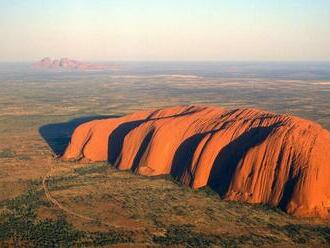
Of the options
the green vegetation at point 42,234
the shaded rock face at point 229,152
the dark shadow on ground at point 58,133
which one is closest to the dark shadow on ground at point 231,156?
the shaded rock face at point 229,152

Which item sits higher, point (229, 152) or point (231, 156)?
point (229, 152)

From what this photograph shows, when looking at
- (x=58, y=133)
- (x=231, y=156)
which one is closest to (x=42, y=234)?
(x=231, y=156)

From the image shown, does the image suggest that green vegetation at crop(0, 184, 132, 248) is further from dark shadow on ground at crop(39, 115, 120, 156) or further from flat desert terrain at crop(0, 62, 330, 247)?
dark shadow on ground at crop(39, 115, 120, 156)

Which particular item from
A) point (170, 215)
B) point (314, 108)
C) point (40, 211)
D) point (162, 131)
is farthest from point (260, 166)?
point (314, 108)

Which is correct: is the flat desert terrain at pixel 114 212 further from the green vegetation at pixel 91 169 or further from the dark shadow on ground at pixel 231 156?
the dark shadow on ground at pixel 231 156

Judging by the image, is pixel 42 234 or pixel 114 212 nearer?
pixel 42 234

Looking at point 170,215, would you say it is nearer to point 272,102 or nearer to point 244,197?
point 244,197

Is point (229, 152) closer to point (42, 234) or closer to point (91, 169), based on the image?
point (91, 169)

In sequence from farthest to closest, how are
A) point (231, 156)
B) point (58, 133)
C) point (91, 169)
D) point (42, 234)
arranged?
point (58, 133) → point (91, 169) → point (231, 156) → point (42, 234)

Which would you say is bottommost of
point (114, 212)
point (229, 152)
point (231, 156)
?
point (114, 212)
